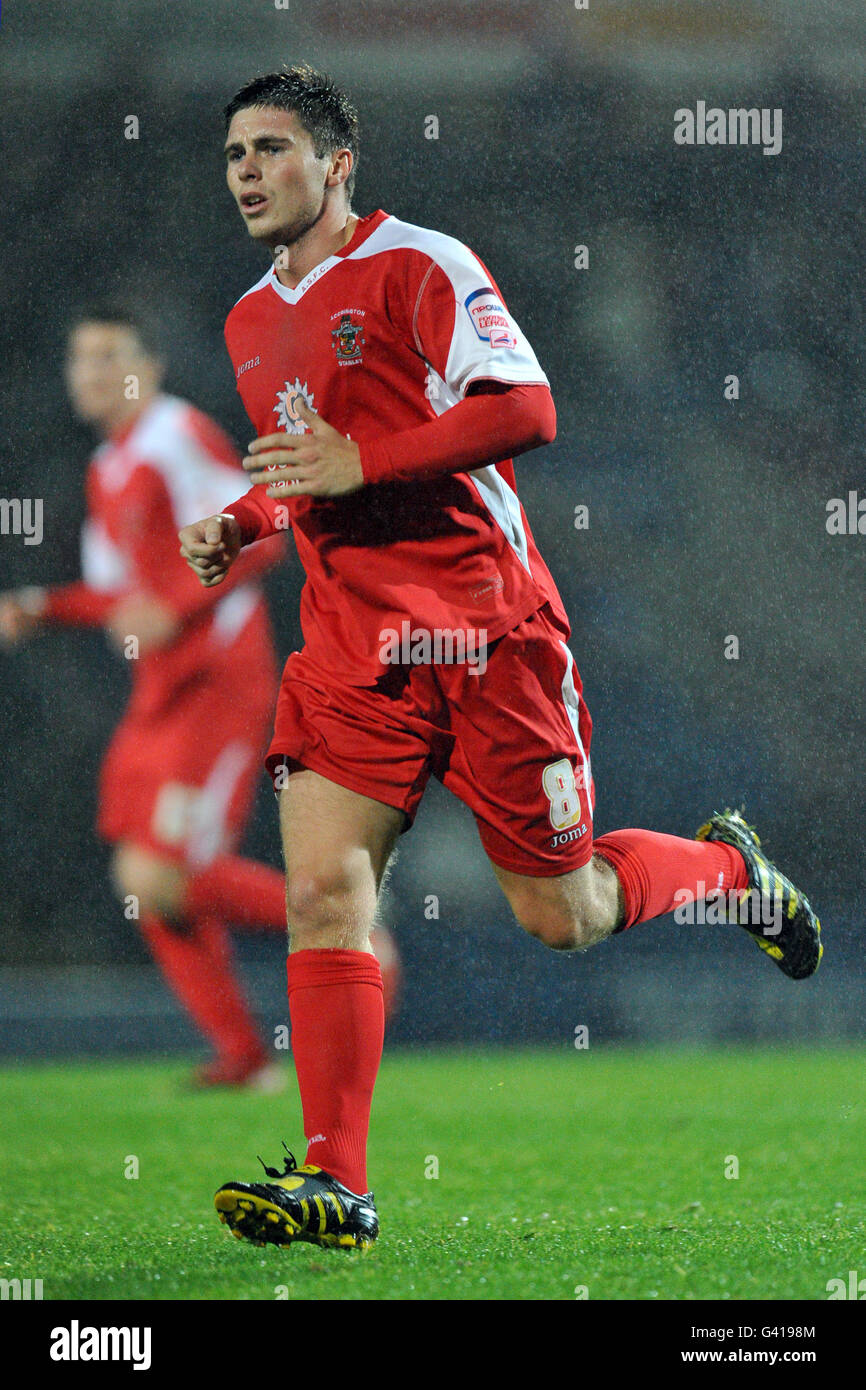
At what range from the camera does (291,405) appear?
2.44 m

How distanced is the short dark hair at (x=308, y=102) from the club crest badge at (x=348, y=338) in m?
0.34

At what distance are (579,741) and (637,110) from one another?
3.29m

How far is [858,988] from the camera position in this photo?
5.31 metres

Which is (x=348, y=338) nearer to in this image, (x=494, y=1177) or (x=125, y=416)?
(x=494, y=1177)

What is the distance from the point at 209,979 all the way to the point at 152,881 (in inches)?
13.1

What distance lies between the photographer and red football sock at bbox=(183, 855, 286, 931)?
432 cm

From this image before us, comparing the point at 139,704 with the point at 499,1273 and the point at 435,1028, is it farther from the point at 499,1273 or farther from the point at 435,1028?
the point at 499,1273

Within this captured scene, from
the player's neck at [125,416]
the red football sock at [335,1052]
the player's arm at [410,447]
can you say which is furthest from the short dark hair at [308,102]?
the player's neck at [125,416]

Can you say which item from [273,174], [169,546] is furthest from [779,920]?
Result: [169,546]

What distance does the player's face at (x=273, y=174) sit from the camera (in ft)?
8.14

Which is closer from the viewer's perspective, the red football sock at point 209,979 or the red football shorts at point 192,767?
the red football sock at point 209,979
